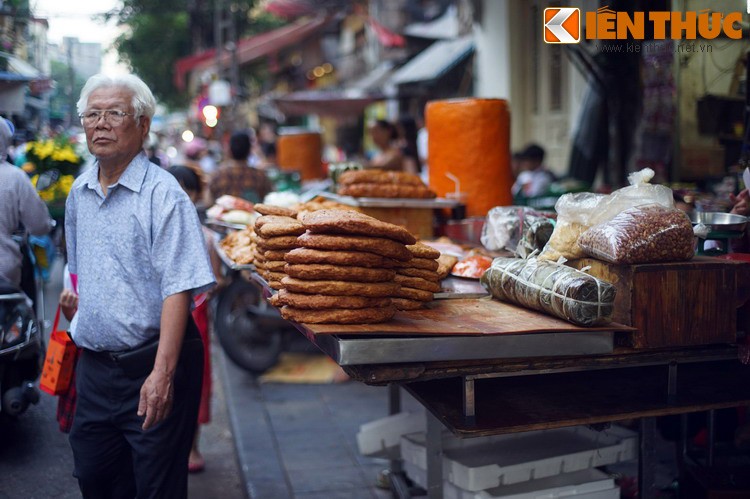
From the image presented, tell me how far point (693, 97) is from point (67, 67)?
5.00m

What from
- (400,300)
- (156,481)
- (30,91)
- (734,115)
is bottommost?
(156,481)

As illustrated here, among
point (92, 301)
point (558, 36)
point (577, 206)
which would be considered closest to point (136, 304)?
point (92, 301)

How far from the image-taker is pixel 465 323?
2.82 metres

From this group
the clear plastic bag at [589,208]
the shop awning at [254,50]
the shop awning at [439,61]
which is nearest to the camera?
the clear plastic bag at [589,208]

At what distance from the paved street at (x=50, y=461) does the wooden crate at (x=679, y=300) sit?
2.93m

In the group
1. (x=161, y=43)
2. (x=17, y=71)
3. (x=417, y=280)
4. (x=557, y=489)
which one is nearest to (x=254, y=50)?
(x=161, y=43)

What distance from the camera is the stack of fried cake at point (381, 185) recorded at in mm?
4781

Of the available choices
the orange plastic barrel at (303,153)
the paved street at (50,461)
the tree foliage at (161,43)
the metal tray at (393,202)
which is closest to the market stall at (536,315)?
the metal tray at (393,202)

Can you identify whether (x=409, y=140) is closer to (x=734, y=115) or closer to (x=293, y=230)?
(x=734, y=115)

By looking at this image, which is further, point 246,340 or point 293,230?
point 246,340

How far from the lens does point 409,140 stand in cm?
980

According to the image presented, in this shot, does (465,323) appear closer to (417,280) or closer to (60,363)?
(417,280)

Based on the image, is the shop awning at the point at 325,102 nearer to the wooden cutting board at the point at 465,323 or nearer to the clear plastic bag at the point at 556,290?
the clear plastic bag at the point at 556,290

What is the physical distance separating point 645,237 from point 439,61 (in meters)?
11.2
